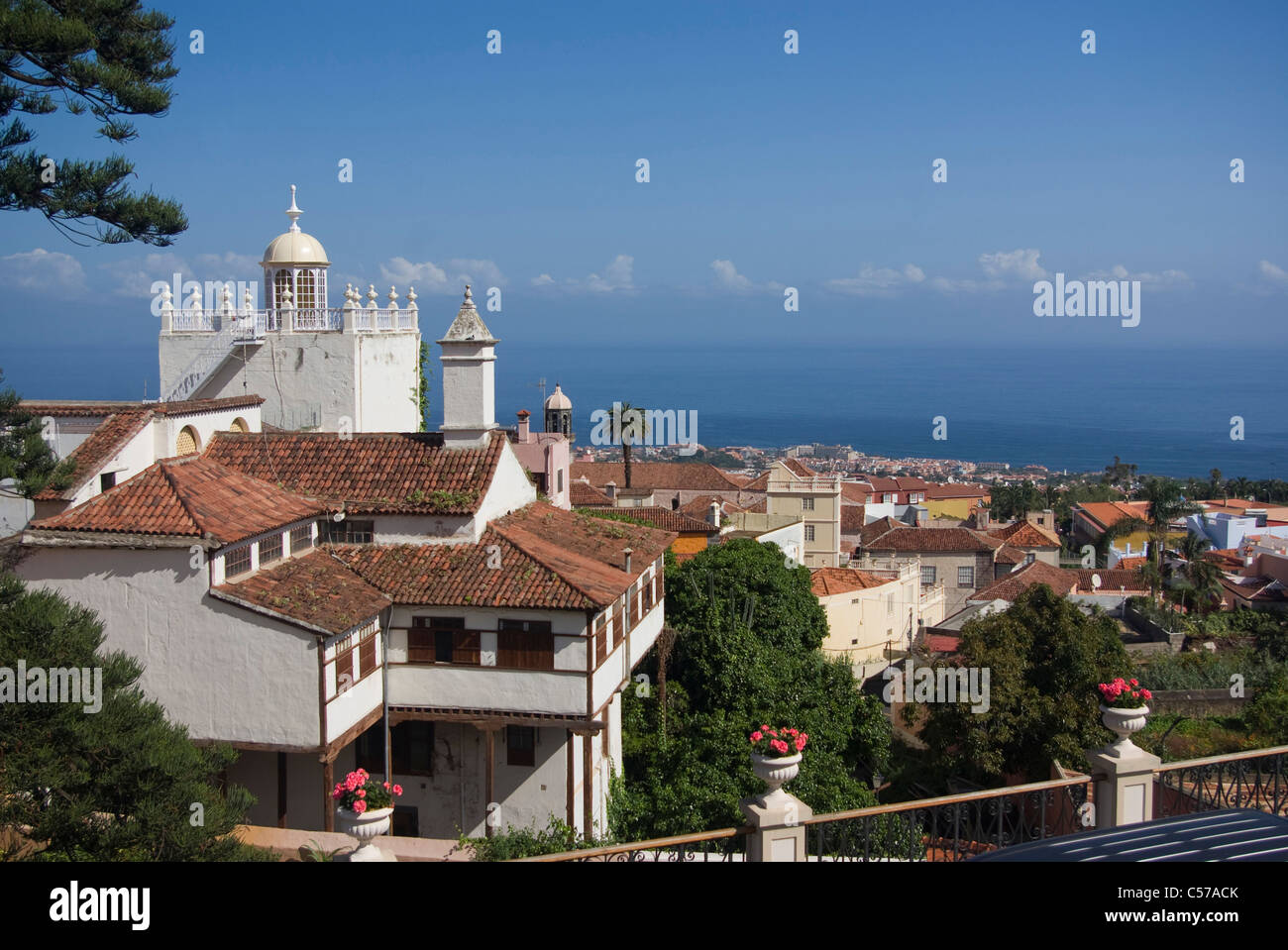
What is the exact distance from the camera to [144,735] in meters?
13.7

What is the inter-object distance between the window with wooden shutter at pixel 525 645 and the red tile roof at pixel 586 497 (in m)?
28.0

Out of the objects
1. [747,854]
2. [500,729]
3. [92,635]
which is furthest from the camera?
[500,729]

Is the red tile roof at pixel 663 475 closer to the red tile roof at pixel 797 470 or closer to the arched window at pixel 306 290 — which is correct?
the red tile roof at pixel 797 470

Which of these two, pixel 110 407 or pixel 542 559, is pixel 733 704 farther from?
pixel 110 407

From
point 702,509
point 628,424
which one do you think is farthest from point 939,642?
point 628,424

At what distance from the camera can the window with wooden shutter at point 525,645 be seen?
18.4m

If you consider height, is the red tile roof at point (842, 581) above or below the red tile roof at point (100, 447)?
below

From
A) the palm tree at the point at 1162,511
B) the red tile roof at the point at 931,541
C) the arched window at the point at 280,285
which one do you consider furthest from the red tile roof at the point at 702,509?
the palm tree at the point at 1162,511

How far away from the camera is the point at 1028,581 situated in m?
53.4

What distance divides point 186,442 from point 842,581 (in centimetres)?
2959

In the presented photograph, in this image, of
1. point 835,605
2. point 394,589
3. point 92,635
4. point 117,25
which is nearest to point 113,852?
point 92,635

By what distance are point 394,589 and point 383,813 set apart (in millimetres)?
9711

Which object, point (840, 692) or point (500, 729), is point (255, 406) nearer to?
point (500, 729)

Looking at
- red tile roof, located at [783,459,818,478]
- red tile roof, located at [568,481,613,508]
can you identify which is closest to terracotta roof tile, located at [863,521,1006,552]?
red tile roof, located at [783,459,818,478]
